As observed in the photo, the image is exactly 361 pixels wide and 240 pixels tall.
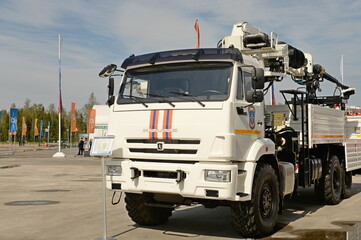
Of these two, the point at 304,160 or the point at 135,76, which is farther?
the point at 304,160

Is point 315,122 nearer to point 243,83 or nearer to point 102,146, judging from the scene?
point 243,83

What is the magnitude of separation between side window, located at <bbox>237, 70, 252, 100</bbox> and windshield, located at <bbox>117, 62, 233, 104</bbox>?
19 cm

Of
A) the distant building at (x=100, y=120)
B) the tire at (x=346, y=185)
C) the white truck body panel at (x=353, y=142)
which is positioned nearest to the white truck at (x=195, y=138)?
the tire at (x=346, y=185)

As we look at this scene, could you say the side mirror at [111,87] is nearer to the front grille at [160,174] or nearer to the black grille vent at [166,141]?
the black grille vent at [166,141]

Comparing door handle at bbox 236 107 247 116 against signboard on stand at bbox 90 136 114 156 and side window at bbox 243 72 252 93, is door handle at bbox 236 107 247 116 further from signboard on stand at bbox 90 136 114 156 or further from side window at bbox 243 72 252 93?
signboard on stand at bbox 90 136 114 156

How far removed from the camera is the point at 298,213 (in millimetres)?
9484

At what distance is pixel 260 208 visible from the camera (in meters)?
7.12

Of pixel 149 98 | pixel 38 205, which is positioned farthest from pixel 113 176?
pixel 38 205

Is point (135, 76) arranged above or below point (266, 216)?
above

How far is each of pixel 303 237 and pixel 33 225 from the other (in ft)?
15.6

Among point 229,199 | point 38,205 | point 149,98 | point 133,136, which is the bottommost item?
point 38,205

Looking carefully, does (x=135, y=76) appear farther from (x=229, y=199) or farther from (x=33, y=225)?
(x=33, y=225)

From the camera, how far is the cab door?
6547 millimetres

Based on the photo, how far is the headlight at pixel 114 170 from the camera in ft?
23.4
